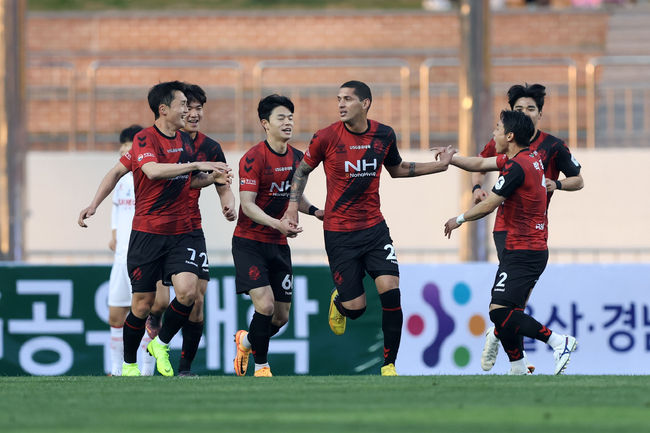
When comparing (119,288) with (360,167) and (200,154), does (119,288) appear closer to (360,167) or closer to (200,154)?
(200,154)

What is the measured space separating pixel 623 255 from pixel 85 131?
769 cm

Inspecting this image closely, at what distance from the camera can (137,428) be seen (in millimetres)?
6574

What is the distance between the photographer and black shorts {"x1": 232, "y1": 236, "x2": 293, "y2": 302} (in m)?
10.8

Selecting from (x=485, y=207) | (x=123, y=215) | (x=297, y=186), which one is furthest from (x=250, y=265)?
(x=123, y=215)

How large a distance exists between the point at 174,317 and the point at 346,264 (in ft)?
4.77

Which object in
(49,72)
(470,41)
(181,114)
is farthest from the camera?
(49,72)

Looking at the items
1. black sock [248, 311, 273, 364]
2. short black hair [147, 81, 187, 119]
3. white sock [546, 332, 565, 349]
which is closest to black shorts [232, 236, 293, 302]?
black sock [248, 311, 273, 364]

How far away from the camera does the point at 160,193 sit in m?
10.7

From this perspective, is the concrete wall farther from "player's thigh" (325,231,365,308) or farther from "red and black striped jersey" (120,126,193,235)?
"player's thigh" (325,231,365,308)

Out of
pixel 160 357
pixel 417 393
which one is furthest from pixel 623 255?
pixel 417 393

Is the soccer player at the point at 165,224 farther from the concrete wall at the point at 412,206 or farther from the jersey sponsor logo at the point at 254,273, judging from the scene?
the concrete wall at the point at 412,206

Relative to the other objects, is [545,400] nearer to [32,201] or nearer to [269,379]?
[269,379]

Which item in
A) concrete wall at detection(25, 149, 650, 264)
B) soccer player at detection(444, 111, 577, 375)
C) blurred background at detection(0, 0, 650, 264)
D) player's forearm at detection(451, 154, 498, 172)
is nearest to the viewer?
soccer player at detection(444, 111, 577, 375)

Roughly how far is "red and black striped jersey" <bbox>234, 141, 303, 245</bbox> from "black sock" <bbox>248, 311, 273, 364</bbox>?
0.64 meters
